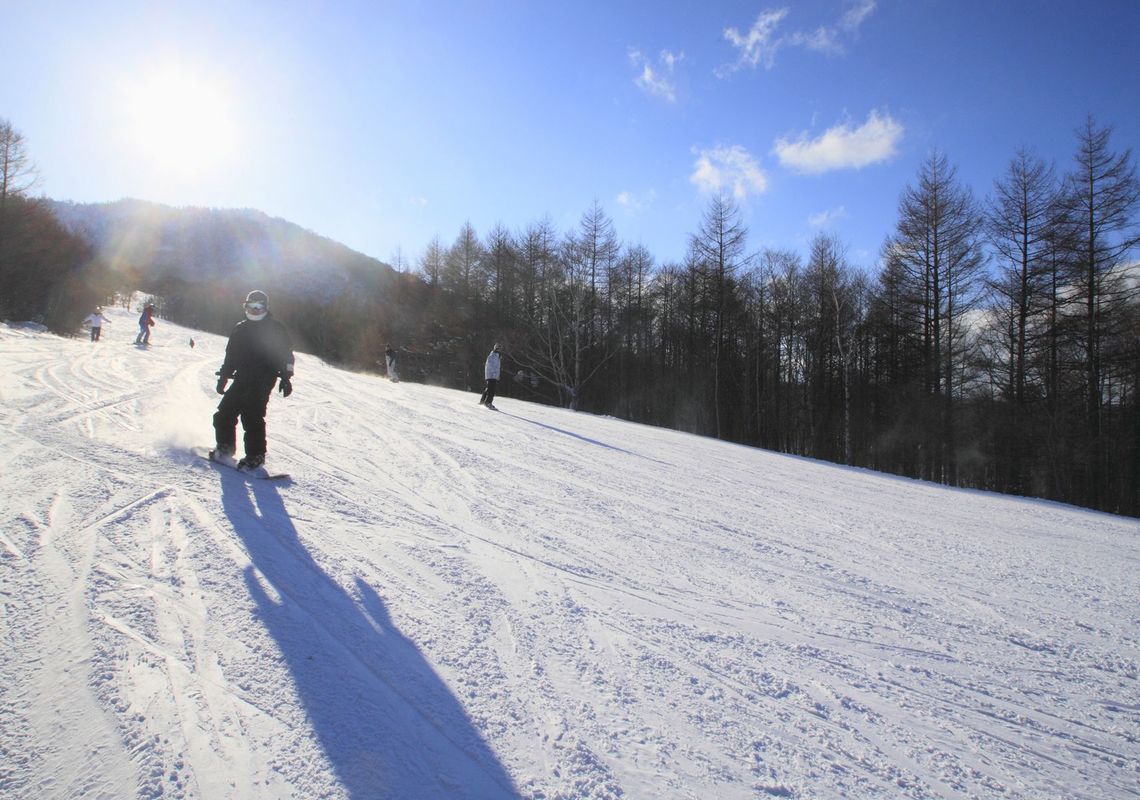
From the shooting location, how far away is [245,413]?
505 centimetres

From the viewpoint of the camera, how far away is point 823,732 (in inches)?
80.7

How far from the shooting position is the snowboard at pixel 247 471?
4.79 meters

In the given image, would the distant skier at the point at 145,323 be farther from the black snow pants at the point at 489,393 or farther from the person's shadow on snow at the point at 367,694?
the person's shadow on snow at the point at 367,694

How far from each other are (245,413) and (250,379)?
0.36m

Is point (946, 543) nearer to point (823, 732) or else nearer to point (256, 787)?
point (823, 732)

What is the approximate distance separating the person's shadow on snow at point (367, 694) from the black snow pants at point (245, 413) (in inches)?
87.2

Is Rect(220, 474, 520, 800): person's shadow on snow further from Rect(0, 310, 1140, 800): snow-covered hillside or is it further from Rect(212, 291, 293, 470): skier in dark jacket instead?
Rect(212, 291, 293, 470): skier in dark jacket

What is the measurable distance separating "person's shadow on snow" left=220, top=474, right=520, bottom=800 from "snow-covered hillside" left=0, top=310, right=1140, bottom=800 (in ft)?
0.04

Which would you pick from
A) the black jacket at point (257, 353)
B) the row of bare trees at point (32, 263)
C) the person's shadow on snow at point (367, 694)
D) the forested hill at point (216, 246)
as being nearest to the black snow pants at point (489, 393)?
the black jacket at point (257, 353)

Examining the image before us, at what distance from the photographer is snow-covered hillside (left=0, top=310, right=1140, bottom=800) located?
5.65 feet

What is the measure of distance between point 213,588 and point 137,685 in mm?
776

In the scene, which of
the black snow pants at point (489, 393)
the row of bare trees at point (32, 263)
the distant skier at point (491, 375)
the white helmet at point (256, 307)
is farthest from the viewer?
the row of bare trees at point (32, 263)

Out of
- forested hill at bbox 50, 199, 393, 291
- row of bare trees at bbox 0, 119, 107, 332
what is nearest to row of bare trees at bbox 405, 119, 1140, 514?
row of bare trees at bbox 0, 119, 107, 332

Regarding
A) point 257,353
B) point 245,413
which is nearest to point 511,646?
point 245,413
